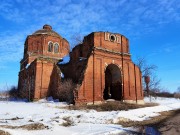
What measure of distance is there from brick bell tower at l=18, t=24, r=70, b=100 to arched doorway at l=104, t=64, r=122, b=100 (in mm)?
6710

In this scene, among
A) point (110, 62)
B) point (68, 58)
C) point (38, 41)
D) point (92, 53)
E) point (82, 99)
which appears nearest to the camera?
point (82, 99)

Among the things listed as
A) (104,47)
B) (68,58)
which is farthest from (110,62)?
(68,58)

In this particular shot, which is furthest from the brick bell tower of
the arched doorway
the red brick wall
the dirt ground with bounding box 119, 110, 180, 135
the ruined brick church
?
the dirt ground with bounding box 119, 110, 180, 135

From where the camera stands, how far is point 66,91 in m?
23.0

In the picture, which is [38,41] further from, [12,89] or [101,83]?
[101,83]

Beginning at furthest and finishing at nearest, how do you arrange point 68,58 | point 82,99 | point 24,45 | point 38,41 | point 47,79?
point 24,45
point 38,41
point 68,58
point 47,79
point 82,99

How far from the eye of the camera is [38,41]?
35375 mm

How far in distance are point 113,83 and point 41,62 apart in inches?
406

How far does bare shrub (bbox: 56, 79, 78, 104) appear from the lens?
21.8 meters

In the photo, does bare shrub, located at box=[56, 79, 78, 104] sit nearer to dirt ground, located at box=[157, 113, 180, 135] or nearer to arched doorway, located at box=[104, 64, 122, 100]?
arched doorway, located at box=[104, 64, 122, 100]

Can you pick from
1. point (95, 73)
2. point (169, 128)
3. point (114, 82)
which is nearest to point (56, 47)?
point (114, 82)

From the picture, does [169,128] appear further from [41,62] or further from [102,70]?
[41,62]

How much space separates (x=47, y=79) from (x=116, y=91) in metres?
9.62

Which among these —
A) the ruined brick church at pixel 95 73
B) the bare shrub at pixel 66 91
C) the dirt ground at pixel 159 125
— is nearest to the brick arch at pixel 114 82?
the ruined brick church at pixel 95 73
